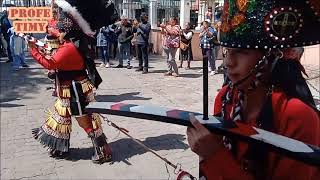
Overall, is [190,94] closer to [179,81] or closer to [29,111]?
[179,81]

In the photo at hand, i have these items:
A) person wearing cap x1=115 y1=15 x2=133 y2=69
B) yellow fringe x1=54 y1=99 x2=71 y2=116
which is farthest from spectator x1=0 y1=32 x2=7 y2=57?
yellow fringe x1=54 y1=99 x2=71 y2=116

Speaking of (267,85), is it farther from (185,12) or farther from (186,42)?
(185,12)

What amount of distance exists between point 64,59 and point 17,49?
306 inches

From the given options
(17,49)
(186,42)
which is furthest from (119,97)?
(17,49)

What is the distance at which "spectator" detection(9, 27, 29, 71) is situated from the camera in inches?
454

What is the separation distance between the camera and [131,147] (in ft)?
18.1

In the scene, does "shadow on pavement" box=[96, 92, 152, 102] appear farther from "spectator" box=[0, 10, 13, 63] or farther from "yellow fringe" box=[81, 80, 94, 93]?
"spectator" box=[0, 10, 13, 63]

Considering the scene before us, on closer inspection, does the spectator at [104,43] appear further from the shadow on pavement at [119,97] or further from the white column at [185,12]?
the shadow on pavement at [119,97]

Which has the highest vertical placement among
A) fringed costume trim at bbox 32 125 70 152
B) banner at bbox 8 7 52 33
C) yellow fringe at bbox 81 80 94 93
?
banner at bbox 8 7 52 33

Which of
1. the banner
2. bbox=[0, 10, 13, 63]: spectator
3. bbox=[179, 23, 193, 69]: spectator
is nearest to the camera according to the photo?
the banner

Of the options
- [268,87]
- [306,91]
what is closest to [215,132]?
[268,87]

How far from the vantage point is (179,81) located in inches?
408

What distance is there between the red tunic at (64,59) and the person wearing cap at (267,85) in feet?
10.3

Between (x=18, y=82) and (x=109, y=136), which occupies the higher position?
(x=18, y=82)
